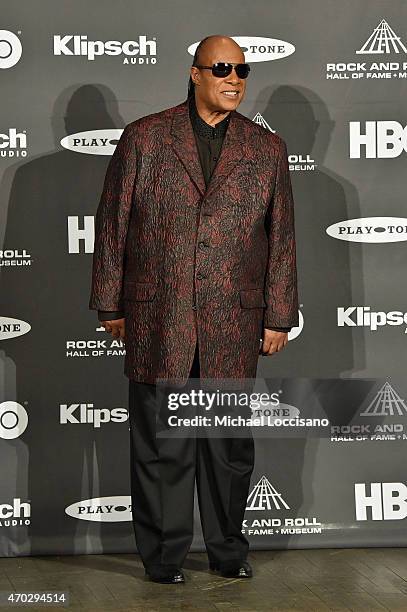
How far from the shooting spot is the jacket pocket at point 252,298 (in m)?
3.80

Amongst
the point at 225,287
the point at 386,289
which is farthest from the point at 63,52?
the point at 386,289

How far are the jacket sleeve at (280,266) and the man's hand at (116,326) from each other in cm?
50

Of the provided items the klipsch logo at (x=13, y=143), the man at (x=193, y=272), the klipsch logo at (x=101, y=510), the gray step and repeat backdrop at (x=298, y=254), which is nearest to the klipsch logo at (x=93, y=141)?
the gray step and repeat backdrop at (x=298, y=254)

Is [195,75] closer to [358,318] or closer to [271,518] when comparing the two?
[358,318]

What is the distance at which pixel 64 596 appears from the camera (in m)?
3.75

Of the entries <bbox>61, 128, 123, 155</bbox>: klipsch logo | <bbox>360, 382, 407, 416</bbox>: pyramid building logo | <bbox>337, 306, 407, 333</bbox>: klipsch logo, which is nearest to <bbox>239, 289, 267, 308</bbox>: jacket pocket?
<bbox>337, 306, 407, 333</bbox>: klipsch logo

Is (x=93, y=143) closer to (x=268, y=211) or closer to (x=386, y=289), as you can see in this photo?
(x=268, y=211)

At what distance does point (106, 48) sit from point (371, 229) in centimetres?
126

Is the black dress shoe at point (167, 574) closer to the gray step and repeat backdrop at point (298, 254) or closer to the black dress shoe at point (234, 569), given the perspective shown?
the black dress shoe at point (234, 569)

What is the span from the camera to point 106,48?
441cm

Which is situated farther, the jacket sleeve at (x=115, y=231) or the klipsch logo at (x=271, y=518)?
the klipsch logo at (x=271, y=518)

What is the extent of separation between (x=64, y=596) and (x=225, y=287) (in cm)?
116

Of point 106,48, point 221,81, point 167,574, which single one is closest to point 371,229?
point 221,81

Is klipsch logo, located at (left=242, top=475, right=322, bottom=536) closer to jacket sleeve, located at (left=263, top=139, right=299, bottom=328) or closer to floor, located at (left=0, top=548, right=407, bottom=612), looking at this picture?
floor, located at (left=0, top=548, right=407, bottom=612)
